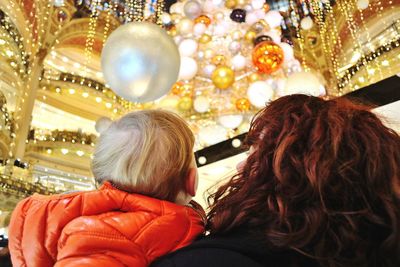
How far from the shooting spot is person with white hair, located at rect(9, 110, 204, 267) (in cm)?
85

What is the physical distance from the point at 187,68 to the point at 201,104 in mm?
572

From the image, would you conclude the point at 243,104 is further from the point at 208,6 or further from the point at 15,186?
the point at 15,186

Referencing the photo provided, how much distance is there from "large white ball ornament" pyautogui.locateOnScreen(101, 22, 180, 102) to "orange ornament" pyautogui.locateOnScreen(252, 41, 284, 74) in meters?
1.95

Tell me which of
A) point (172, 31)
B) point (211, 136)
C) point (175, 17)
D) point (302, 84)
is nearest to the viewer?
point (302, 84)

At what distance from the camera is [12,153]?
9406mm

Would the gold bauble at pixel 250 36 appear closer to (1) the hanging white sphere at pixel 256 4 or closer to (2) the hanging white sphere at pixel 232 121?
(1) the hanging white sphere at pixel 256 4

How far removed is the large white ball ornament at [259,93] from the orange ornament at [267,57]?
0.20 m

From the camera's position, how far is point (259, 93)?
4.85m

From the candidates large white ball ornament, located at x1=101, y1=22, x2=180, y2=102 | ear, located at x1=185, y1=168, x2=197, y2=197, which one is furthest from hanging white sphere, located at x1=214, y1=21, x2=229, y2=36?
ear, located at x1=185, y1=168, x2=197, y2=197

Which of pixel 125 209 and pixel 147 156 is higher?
pixel 147 156

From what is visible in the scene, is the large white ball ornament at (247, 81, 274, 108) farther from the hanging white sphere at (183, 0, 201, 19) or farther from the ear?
the ear

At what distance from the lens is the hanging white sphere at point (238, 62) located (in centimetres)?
533

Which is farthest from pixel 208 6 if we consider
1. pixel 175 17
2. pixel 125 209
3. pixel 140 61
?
pixel 125 209

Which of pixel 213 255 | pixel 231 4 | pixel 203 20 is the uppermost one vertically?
pixel 231 4
